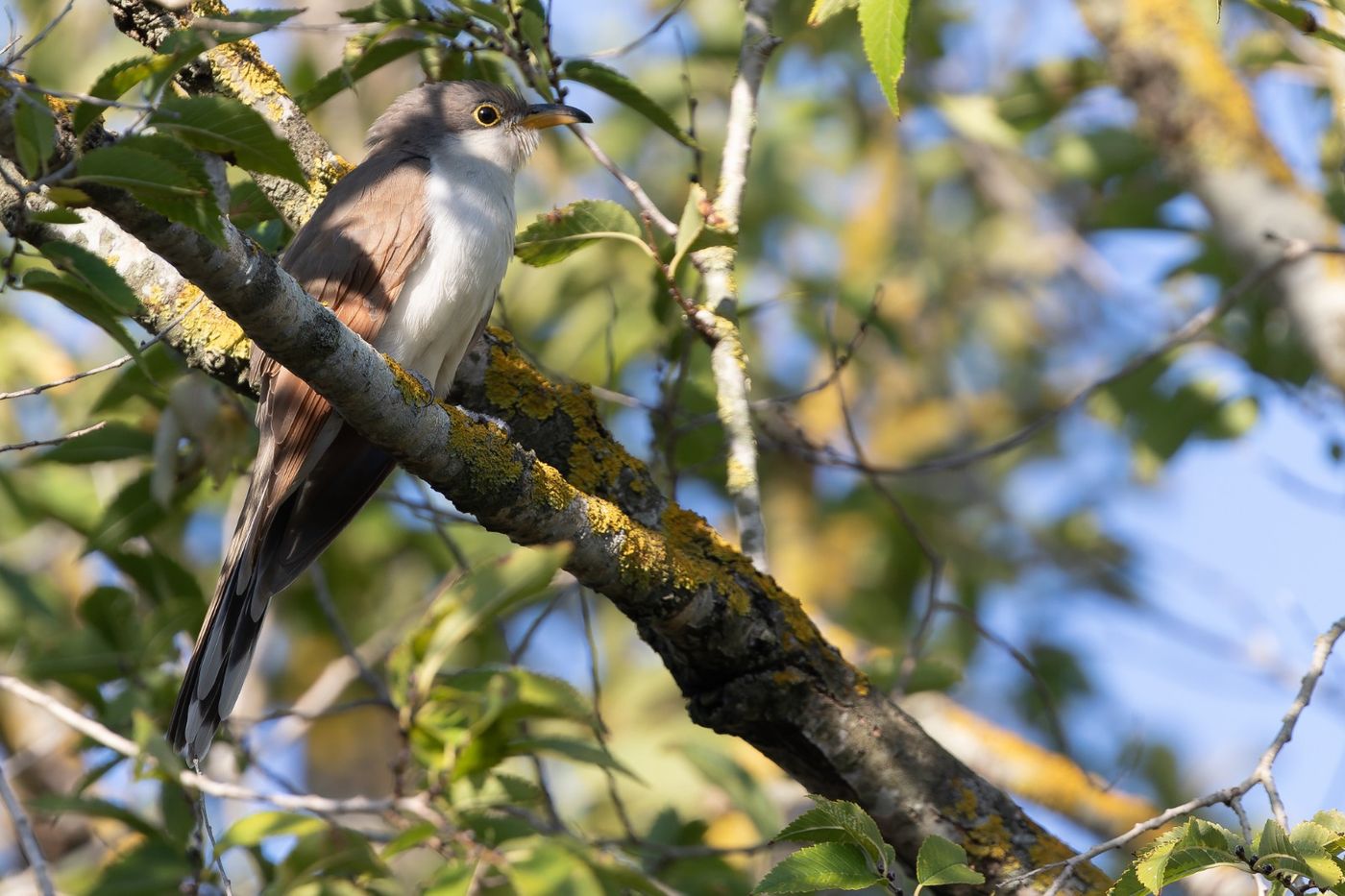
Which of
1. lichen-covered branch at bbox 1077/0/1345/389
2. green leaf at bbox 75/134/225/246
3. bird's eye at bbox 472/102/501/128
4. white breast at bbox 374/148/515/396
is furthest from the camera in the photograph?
bird's eye at bbox 472/102/501/128

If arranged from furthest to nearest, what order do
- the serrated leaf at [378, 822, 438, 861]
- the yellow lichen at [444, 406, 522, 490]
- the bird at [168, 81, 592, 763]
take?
the bird at [168, 81, 592, 763]
the yellow lichen at [444, 406, 522, 490]
the serrated leaf at [378, 822, 438, 861]

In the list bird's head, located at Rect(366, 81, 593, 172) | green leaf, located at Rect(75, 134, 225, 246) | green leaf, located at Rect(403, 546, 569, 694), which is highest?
bird's head, located at Rect(366, 81, 593, 172)

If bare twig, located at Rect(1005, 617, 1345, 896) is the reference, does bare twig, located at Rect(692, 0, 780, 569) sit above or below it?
above

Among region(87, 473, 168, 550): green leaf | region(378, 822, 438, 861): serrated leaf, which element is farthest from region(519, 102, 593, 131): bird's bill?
region(378, 822, 438, 861): serrated leaf

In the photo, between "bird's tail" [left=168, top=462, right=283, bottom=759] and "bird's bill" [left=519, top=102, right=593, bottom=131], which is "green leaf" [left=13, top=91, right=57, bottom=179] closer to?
"bird's tail" [left=168, top=462, right=283, bottom=759]

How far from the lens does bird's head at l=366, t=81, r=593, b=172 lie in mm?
4965

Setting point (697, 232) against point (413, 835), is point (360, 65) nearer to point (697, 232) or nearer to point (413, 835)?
point (697, 232)

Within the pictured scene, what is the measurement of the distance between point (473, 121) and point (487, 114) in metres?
0.06

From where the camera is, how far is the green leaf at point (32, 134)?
2.01m

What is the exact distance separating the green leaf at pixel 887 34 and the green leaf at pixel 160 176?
4.74 feet

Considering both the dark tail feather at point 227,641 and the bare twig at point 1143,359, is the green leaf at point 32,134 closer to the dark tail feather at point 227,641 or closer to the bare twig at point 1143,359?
the dark tail feather at point 227,641

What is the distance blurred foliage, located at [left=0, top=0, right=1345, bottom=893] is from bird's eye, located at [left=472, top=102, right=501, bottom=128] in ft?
1.82

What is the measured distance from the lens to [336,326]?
2.66 meters

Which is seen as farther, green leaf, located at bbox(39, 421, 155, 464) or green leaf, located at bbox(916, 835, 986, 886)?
green leaf, located at bbox(39, 421, 155, 464)
